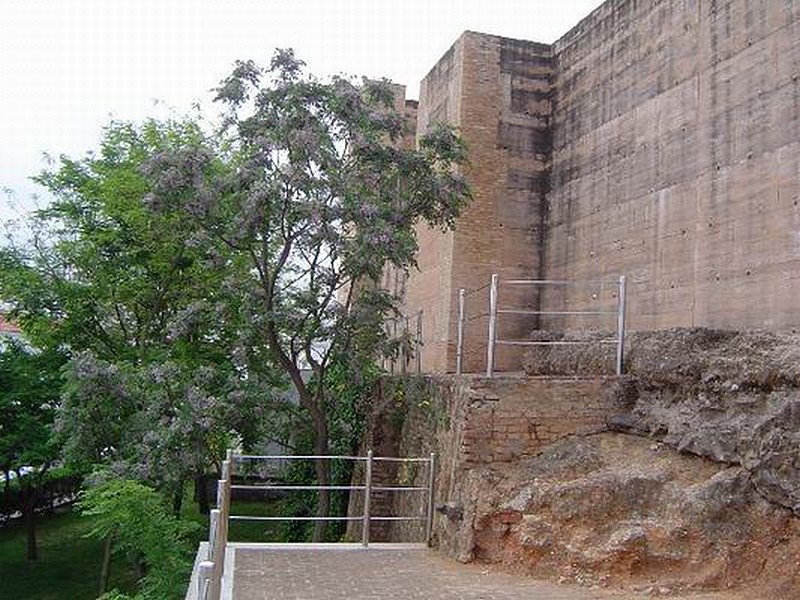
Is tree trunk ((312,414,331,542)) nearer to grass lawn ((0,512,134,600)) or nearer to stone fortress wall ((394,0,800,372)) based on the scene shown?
stone fortress wall ((394,0,800,372))

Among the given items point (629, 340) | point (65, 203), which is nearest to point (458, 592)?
point (629, 340)

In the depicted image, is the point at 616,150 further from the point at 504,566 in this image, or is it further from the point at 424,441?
the point at 504,566

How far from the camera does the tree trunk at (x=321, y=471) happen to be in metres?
11.8

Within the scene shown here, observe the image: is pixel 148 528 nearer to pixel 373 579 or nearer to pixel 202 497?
pixel 373 579

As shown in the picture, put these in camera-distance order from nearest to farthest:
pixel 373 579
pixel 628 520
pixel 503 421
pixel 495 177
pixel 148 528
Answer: pixel 628 520, pixel 373 579, pixel 503 421, pixel 148 528, pixel 495 177

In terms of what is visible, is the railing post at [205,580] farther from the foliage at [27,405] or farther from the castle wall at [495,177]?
the foliage at [27,405]

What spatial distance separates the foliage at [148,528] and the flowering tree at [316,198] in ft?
6.90

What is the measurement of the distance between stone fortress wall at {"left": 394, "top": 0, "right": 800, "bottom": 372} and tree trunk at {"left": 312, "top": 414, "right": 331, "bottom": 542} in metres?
2.32

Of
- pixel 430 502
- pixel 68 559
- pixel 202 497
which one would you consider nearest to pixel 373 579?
pixel 430 502

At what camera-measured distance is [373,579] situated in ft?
25.4

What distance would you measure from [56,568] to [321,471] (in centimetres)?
935

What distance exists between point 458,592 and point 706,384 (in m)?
3.26

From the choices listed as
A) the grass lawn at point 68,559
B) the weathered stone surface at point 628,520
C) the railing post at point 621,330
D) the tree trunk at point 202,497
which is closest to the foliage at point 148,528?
the weathered stone surface at point 628,520

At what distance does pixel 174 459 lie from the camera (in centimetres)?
1131
